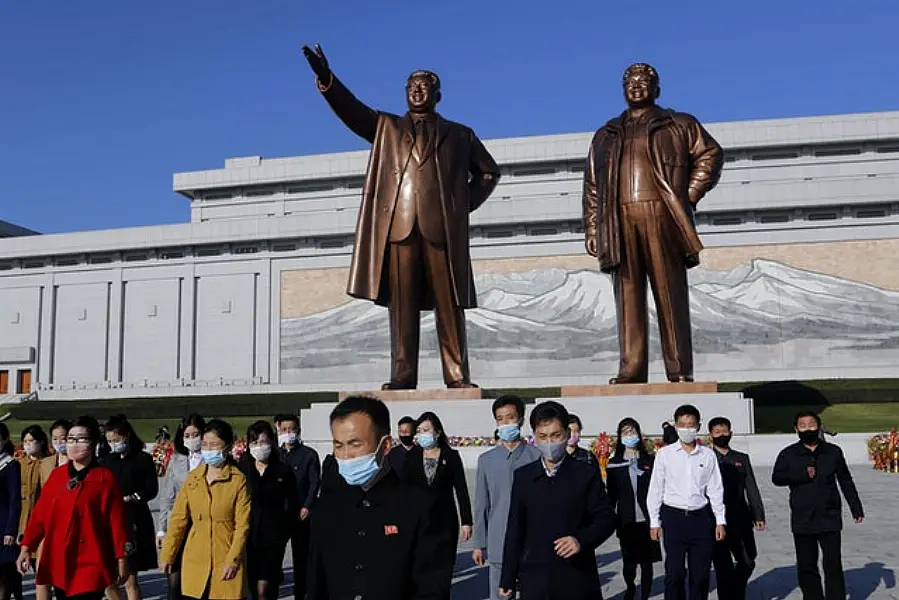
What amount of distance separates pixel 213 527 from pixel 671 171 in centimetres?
822

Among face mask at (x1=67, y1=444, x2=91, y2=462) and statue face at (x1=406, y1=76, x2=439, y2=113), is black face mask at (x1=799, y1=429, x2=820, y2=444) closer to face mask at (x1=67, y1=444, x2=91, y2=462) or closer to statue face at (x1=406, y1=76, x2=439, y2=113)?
face mask at (x1=67, y1=444, x2=91, y2=462)

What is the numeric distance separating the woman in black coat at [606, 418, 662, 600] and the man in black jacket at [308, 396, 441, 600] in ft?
10.7

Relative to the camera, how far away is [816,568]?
5.16 m

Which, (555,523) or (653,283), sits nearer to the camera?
(555,523)

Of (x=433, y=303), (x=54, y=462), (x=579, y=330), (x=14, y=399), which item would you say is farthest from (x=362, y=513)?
(x=14, y=399)

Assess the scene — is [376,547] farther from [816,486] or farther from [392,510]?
[816,486]

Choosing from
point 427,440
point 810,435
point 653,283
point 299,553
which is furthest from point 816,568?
point 653,283

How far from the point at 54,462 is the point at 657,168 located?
772cm

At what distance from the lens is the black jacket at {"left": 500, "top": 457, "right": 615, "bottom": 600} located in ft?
11.4

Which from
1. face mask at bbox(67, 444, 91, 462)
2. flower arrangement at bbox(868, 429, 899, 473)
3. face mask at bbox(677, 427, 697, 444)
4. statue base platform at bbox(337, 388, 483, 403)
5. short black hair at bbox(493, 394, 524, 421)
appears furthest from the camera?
flower arrangement at bbox(868, 429, 899, 473)

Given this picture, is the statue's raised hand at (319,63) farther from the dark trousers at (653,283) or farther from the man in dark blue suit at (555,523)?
the man in dark blue suit at (555,523)

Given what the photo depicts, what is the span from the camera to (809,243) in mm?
29453

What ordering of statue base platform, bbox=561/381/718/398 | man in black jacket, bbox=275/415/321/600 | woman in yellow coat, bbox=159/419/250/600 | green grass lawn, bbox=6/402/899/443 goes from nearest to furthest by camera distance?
woman in yellow coat, bbox=159/419/250/600, man in black jacket, bbox=275/415/321/600, statue base platform, bbox=561/381/718/398, green grass lawn, bbox=6/402/899/443

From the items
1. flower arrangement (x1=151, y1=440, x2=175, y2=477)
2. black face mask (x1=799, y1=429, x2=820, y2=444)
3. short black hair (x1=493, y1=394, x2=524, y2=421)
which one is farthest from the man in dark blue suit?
flower arrangement (x1=151, y1=440, x2=175, y2=477)
